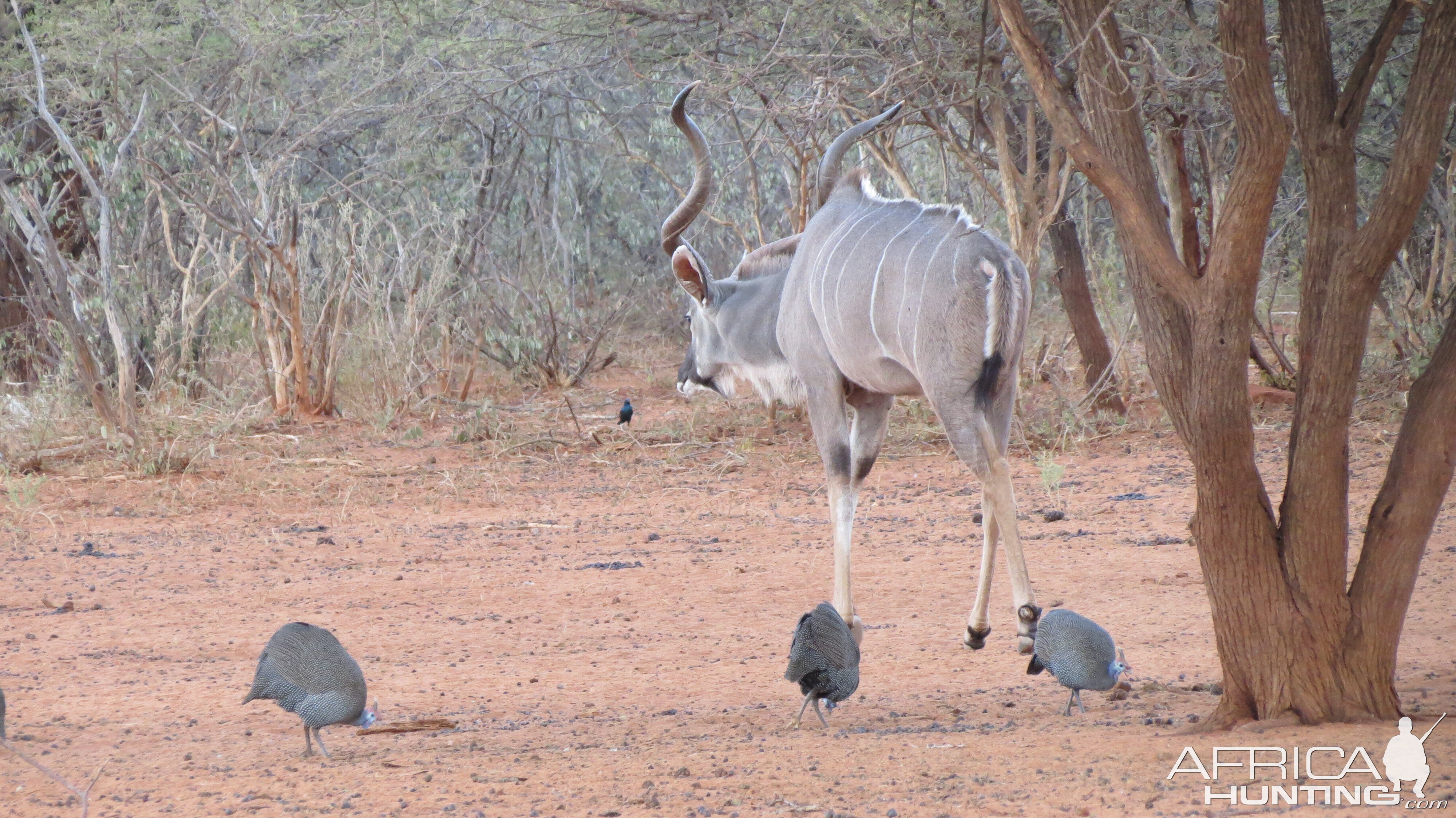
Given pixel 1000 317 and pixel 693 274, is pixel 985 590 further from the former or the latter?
pixel 693 274

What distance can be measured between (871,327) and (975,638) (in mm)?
1131

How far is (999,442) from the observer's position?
446 cm

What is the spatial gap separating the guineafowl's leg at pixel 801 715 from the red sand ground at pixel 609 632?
6cm

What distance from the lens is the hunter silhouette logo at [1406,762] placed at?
262 cm

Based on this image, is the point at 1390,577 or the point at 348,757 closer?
the point at 1390,577

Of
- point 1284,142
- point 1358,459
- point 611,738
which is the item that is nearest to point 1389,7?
point 1284,142

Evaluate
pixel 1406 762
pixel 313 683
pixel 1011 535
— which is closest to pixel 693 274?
pixel 1011 535

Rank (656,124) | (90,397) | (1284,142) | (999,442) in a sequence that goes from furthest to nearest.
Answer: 1. (656,124)
2. (90,397)
3. (999,442)
4. (1284,142)

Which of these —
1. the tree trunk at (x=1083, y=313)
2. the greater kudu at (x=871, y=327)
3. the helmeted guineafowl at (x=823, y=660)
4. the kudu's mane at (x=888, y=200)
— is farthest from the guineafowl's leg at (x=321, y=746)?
the tree trunk at (x=1083, y=313)

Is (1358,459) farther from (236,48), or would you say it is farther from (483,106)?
(236,48)

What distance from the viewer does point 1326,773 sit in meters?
2.74

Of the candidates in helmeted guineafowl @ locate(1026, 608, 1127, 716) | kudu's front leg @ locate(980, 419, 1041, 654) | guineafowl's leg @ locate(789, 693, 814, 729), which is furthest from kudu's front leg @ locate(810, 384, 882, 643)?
helmeted guineafowl @ locate(1026, 608, 1127, 716)

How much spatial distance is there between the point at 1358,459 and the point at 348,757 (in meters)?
6.16

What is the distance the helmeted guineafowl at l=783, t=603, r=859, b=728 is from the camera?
3.55 m
